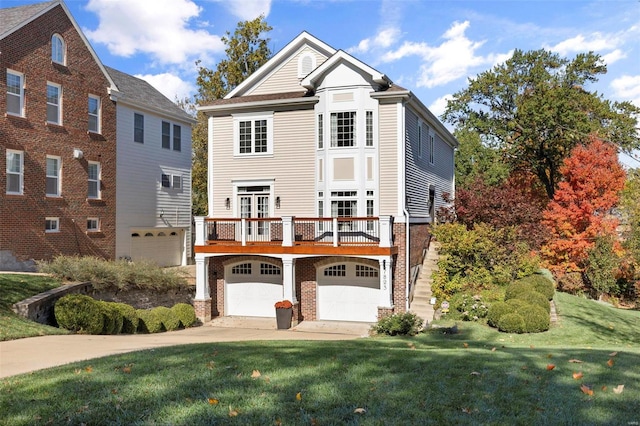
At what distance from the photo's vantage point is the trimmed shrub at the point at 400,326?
547 inches

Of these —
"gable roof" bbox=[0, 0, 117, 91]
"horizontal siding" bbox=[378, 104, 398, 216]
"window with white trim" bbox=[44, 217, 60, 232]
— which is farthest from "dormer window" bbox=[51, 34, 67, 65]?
"horizontal siding" bbox=[378, 104, 398, 216]

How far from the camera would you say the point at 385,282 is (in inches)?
675

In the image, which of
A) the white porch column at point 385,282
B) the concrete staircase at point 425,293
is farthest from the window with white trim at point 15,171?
the concrete staircase at point 425,293

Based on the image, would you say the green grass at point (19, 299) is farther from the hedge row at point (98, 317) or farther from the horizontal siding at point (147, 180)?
the horizontal siding at point (147, 180)

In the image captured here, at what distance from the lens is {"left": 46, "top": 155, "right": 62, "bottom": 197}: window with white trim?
69.0 ft

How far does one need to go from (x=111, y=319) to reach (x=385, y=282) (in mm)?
8742

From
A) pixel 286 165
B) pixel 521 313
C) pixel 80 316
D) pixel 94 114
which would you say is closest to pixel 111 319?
pixel 80 316

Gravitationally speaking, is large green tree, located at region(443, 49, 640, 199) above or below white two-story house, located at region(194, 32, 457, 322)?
above

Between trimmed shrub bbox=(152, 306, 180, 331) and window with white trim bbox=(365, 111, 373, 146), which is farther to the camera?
window with white trim bbox=(365, 111, 373, 146)

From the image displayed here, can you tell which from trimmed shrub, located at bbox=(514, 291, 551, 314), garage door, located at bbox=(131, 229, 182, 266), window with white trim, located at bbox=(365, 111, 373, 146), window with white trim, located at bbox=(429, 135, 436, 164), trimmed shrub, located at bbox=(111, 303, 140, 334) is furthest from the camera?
garage door, located at bbox=(131, 229, 182, 266)

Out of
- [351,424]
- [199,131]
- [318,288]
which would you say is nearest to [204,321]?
[318,288]

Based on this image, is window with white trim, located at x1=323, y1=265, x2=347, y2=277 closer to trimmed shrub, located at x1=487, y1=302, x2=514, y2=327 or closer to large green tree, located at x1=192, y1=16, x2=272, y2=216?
trimmed shrub, located at x1=487, y1=302, x2=514, y2=327

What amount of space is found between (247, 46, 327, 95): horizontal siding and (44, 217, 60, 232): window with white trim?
1007 cm

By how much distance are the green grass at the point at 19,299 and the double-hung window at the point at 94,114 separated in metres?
9.18
